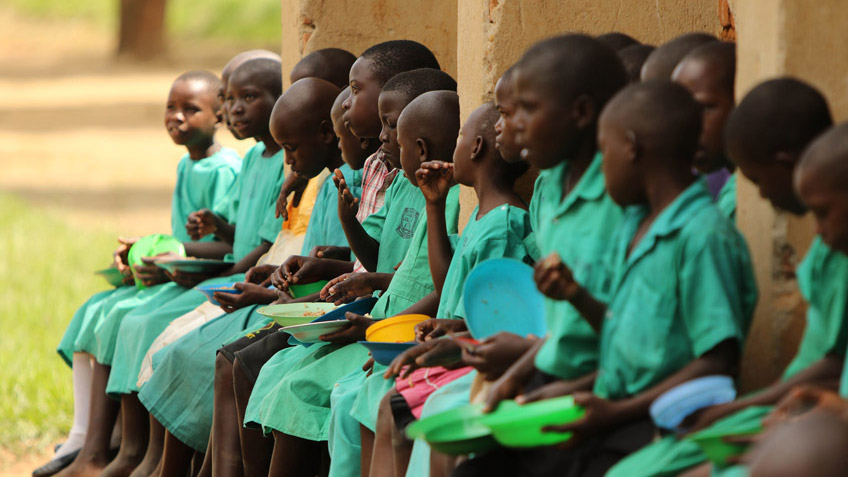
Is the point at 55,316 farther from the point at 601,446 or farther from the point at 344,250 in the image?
the point at 601,446

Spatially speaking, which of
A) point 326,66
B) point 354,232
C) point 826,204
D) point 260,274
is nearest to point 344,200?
point 354,232

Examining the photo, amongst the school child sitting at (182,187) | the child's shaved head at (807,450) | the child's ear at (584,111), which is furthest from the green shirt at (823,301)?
the school child sitting at (182,187)

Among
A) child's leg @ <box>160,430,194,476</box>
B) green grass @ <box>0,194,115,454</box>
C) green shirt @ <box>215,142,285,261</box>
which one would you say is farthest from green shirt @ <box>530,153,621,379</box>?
green grass @ <box>0,194,115,454</box>

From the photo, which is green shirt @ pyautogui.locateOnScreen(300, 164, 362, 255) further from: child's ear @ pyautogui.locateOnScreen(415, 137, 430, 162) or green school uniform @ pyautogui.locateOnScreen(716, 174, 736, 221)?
green school uniform @ pyautogui.locateOnScreen(716, 174, 736, 221)

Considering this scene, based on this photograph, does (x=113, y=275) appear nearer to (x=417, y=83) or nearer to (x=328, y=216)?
(x=328, y=216)

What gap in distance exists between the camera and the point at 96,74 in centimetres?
2338

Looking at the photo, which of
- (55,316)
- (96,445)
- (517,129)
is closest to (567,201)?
(517,129)

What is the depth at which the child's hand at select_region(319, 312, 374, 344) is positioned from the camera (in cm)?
410

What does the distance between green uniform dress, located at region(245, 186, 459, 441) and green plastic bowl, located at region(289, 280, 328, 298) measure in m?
0.51

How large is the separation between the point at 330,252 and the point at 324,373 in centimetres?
73

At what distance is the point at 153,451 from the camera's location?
529cm

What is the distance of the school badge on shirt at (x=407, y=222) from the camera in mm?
4395

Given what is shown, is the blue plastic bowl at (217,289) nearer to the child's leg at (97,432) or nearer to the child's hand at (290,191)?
the child's hand at (290,191)

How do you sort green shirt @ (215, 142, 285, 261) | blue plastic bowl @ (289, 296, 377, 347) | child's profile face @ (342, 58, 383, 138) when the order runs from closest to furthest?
blue plastic bowl @ (289, 296, 377, 347) → child's profile face @ (342, 58, 383, 138) → green shirt @ (215, 142, 285, 261)
